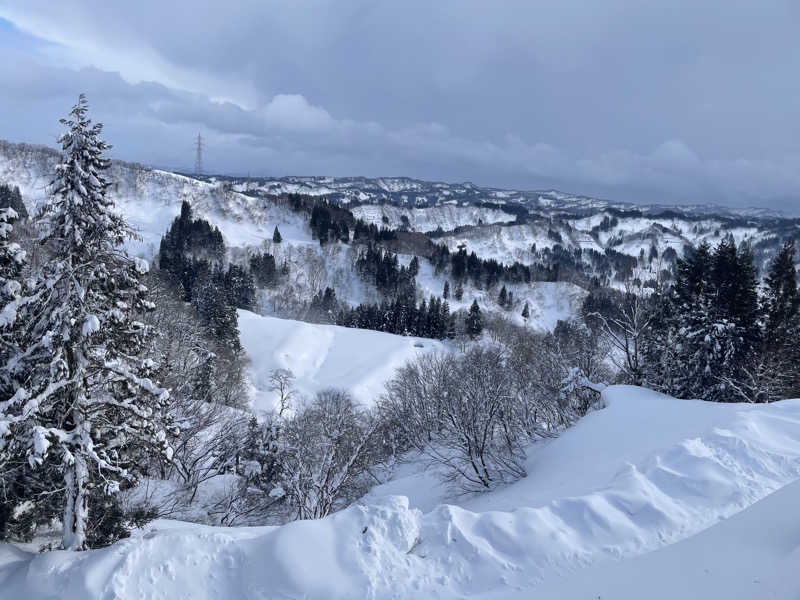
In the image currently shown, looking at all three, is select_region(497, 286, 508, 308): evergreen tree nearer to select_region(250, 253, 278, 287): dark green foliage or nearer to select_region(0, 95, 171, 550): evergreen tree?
select_region(250, 253, 278, 287): dark green foliage

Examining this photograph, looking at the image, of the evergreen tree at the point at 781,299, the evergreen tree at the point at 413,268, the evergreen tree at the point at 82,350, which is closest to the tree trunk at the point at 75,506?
the evergreen tree at the point at 82,350

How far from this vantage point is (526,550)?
823cm

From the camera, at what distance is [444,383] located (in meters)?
32.2

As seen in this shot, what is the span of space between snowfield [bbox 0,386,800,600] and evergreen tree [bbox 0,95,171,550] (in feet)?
6.15

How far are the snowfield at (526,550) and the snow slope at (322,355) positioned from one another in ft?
145

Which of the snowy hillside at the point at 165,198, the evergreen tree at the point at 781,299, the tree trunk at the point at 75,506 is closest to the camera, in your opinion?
the tree trunk at the point at 75,506

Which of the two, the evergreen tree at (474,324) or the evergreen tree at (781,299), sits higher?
the evergreen tree at (781,299)

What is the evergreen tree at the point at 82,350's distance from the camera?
9930 millimetres

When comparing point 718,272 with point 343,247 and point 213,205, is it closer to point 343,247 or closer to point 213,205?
point 343,247

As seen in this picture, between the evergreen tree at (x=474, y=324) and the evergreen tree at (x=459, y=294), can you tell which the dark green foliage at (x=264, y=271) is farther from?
the evergreen tree at (x=474, y=324)

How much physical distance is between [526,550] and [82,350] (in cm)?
1068

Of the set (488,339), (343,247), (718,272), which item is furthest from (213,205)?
(718,272)

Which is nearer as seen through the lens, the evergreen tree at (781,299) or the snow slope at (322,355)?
the evergreen tree at (781,299)

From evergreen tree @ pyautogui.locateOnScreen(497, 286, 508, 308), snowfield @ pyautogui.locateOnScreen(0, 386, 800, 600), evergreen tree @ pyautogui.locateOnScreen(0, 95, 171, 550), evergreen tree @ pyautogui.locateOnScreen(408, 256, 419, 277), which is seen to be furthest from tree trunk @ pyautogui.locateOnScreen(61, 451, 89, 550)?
evergreen tree @ pyautogui.locateOnScreen(497, 286, 508, 308)
